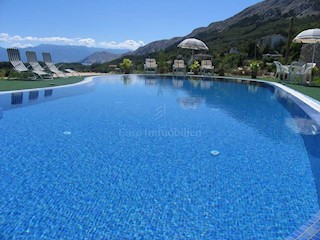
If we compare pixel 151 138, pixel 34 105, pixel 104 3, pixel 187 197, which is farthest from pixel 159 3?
pixel 187 197

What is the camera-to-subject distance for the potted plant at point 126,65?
17922 mm

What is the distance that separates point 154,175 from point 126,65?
50.9ft

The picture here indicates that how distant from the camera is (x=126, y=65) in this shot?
17984mm

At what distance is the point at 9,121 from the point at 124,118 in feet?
7.57

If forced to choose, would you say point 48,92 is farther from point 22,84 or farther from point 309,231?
A: point 309,231

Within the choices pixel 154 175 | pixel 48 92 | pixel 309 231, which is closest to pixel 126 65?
pixel 48 92

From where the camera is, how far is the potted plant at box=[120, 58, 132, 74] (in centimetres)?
1792

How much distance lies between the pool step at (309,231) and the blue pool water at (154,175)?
0.21 feet

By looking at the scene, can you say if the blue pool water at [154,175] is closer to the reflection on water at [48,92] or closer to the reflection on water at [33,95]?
the reflection on water at [33,95]

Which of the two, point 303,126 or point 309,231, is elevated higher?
point 309,231

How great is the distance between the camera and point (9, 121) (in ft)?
18.1

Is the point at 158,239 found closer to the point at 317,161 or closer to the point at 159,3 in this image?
the point at 317,161

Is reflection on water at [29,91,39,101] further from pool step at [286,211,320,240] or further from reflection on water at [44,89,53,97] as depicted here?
pool step at [286,211,320,240]

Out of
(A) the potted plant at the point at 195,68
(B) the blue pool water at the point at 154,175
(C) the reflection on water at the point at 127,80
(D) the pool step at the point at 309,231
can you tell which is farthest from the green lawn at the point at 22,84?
(A) the potted plant at the point at 195,68
